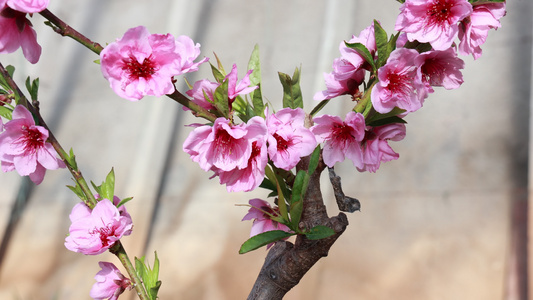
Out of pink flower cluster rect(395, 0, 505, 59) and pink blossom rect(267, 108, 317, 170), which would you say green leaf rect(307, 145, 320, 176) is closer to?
pink blossom rect(267, 108, 317, 170)

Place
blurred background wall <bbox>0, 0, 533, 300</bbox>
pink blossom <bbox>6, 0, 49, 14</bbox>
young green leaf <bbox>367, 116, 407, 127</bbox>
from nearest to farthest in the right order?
1. pink blossom <bbox>6, 0, 49, 14</bbox>
2. young green leaf <bbox>367, 116, 407, 127</bbox>
3. blurred background wall <bbox>0, 0, 533, 300</bbox>

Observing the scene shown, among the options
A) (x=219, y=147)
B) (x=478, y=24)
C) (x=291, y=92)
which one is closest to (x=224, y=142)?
(x=219, y=147)

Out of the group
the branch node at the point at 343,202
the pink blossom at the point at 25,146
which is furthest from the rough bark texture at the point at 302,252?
the pink blossom at the point at 25,146

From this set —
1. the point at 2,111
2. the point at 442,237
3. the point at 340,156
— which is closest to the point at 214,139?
the point at 340,156

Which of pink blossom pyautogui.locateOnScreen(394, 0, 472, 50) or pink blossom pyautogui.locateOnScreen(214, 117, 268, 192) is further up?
pink blossom pyautogui.locateOnScreen(394, 0, 472, 50)

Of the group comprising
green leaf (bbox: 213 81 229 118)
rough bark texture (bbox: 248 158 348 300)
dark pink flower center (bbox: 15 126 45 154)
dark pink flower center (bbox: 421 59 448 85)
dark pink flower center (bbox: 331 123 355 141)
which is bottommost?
rough bark texture (bbox: 248 158 348 300)

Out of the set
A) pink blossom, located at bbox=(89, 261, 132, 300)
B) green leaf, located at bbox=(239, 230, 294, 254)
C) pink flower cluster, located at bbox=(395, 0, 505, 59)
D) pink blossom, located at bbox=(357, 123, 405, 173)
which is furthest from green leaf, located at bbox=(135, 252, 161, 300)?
pink flower cluster, located at bbox=(395, 0, 505, 59)

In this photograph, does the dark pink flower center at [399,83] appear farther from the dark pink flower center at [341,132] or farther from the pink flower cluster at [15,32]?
the pink flower cluster at [15,32]
